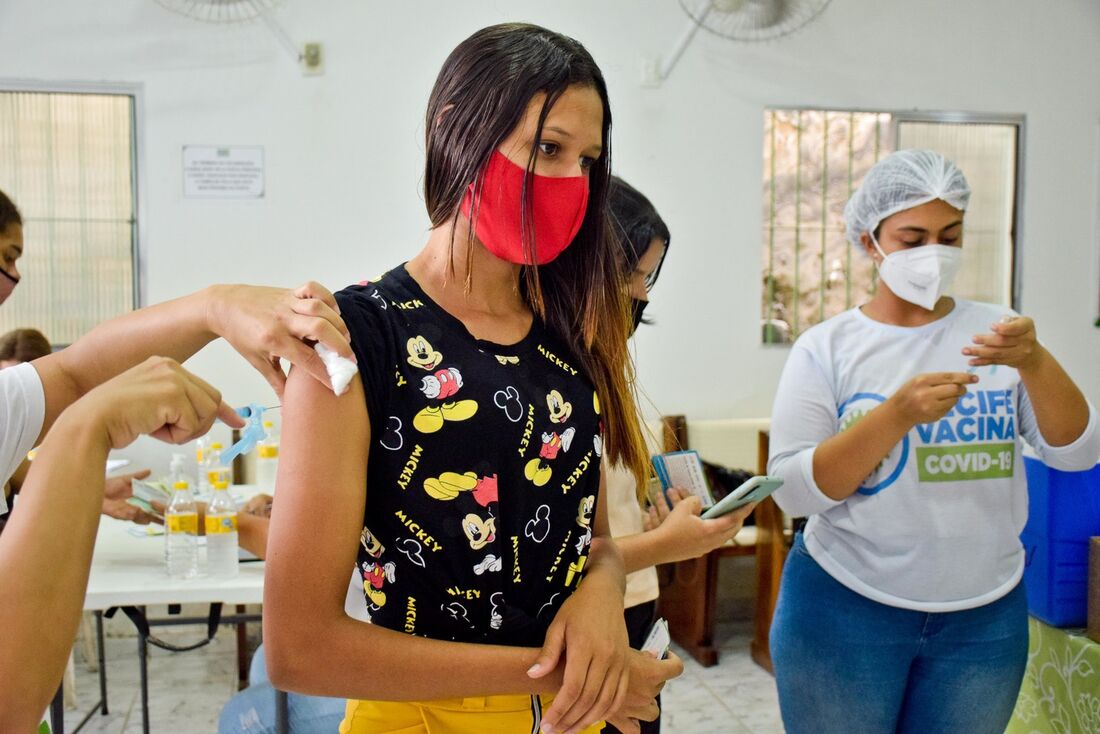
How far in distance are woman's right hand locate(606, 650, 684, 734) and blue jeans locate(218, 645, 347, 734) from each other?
992 mm

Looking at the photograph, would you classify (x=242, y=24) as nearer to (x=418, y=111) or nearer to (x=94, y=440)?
(x=418, y=111)

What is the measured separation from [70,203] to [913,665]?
3929mm

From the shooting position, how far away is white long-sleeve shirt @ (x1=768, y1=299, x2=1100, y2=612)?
156 centimetres

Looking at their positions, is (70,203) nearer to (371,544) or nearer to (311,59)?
(311,59)

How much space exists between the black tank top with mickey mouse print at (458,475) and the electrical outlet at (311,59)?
11.0ft

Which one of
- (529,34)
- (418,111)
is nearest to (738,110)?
(418,111)

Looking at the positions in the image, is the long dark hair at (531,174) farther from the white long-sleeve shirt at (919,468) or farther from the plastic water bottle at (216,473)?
the plastic water bottle at (216,473)

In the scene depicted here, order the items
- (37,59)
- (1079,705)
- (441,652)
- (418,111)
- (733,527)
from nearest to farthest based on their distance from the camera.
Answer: (441,652)
(733,527)
(1079,705)
(37,59)
(418,111)

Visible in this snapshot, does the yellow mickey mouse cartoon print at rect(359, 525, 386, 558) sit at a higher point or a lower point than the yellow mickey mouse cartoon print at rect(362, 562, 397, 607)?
higher

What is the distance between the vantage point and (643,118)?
14.1ft

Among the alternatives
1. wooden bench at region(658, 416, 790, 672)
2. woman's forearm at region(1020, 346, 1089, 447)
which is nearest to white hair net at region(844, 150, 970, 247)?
woman's forearm at region(1020, 346, 1089, 447)

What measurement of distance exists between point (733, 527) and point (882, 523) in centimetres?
29

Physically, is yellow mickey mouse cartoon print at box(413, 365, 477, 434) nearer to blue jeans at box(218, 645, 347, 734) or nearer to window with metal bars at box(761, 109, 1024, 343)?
blue jeans at box(218, 645, 347, 734)

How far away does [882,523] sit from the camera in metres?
1.58
